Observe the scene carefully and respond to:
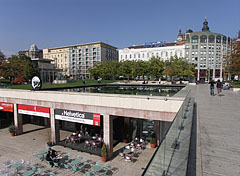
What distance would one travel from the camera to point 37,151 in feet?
53.5

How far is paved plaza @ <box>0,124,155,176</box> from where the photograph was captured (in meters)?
13.0

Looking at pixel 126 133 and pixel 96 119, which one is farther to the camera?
pixel 126 133

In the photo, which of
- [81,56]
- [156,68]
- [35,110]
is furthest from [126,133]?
[81,56]

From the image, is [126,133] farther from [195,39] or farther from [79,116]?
[195,39]

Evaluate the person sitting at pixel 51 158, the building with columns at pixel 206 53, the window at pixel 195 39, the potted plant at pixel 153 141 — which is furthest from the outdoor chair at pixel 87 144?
the window at pixel 195 39

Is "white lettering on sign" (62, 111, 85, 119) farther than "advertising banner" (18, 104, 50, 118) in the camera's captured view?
No

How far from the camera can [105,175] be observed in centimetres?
1209

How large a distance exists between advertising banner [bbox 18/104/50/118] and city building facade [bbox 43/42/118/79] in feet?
247

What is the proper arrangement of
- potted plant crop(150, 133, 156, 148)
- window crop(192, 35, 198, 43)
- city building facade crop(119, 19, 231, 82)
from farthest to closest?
window crop(192, 35, 198, 43) < city building facade crop(119, 19, 231, 82) < potted plant crop(150, 133, 156, 148)

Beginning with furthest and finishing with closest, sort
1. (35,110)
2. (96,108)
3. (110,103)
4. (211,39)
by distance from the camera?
(211,39) → (35,110) → (96,108) → (110,103)

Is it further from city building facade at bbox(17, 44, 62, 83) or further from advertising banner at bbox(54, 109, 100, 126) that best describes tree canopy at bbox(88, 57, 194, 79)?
advertising banner at bbox(54, 109, 100, 126)

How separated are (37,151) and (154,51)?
78920 millimetres

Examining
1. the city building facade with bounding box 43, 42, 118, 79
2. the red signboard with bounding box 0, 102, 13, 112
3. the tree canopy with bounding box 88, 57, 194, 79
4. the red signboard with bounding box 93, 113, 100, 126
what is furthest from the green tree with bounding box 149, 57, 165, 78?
the city building facade with bounding box 43, 42, 118, 79

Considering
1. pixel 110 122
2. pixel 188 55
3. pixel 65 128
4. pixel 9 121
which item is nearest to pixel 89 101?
pixel 110 122
